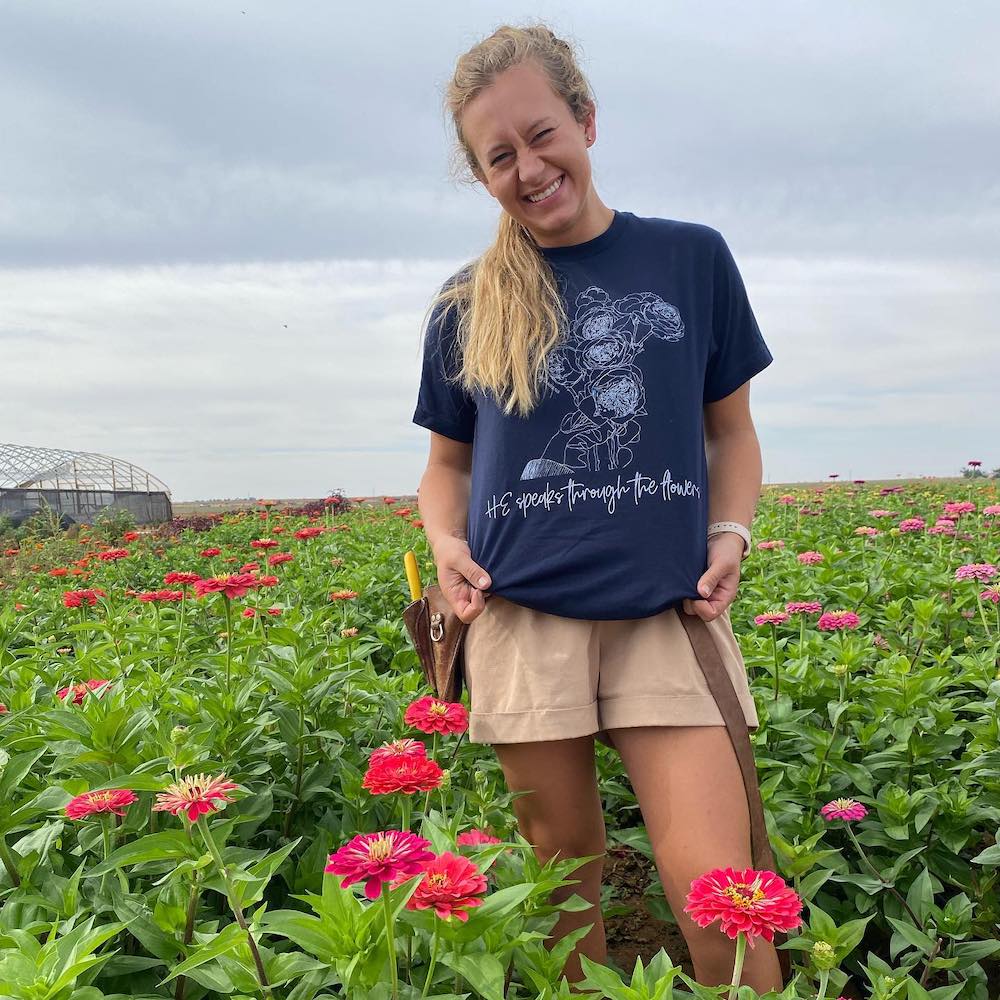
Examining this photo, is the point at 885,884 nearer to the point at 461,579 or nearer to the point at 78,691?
the point at 461,579

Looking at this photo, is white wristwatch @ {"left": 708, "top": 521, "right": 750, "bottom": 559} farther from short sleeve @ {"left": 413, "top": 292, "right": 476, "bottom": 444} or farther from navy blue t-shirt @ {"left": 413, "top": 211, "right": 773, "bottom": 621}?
short sleeve @ {"left": 413, "top": 292, "right": 476, "bottom": 444}

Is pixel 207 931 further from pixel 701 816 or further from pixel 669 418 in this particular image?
pixel 669 418

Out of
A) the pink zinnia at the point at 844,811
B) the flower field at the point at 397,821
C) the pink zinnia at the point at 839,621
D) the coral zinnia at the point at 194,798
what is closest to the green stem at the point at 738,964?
the flower field at the point at 397,821

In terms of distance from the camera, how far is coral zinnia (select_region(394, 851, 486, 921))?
1078 millimetres

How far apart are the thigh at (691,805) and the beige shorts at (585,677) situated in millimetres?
40

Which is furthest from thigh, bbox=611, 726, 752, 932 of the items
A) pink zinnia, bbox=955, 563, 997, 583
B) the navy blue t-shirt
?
pink zinnia, bbox=955, 563, 997, 583

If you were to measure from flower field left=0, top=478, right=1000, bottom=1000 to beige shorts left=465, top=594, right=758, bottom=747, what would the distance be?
12cm

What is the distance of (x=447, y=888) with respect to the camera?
109 centimetres

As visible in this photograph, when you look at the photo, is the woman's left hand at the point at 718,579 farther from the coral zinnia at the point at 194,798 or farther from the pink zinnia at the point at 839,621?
the pink zinnia at the point at 839,621

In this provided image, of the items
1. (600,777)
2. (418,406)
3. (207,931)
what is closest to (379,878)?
(207,931)

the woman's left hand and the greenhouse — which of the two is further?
the greenhouse

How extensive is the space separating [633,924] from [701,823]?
1058 millimetres

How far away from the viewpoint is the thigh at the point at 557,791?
1.73m

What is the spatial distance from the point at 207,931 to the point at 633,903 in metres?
1.40
